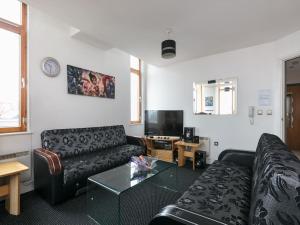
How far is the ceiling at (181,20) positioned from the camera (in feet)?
6.84

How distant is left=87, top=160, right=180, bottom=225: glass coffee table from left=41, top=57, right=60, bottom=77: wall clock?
187 centimetres

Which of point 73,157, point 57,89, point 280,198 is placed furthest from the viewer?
point 57,89

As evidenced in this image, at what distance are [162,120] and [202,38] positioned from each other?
2.02 m

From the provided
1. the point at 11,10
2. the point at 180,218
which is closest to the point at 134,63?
the point at 11,10

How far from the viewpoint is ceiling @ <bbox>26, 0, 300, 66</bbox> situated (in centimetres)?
208

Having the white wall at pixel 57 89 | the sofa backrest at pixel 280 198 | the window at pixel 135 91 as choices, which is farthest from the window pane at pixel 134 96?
the sofa backrest at pixel 280 198

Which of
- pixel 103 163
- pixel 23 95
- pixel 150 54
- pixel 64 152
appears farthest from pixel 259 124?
pixel 23 95

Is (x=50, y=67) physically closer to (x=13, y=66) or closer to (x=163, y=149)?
(x=13, y=66)

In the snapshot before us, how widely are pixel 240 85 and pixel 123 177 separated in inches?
116

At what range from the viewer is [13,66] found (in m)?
2.46

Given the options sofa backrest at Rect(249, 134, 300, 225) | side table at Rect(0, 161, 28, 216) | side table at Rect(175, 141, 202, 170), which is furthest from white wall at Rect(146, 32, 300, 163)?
side table at Rect(0, 161, 28, 216)

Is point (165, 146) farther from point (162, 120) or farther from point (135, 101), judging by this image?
point (135, 101)

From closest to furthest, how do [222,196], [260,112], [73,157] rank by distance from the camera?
1. [222,196]
2. [73,157]
3. [260,112]

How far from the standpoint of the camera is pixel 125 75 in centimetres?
427
